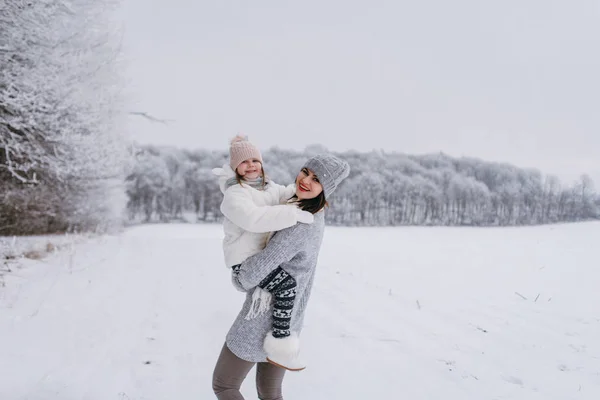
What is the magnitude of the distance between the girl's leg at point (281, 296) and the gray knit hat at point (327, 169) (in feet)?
1.49

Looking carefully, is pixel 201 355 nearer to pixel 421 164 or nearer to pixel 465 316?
pixel 465 316

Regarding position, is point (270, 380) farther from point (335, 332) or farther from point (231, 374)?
point (335, 332)

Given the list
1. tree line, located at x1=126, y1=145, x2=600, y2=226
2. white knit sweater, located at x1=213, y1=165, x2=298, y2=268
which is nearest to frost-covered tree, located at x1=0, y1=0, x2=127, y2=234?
white knit sweater, located at x1=213, y1=165, x2=298, y2=268

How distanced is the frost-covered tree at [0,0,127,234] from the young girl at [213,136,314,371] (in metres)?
5.67

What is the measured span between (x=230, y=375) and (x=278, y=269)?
2.01 ft

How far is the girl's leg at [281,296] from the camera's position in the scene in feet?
5.84

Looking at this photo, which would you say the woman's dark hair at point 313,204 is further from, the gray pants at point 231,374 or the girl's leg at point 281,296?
the gray pants at point 231,374

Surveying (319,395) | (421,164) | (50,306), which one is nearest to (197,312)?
(50,306)

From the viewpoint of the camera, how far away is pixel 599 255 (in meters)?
8.28

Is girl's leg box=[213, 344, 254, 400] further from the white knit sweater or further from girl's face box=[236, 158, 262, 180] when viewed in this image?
girl's face box=[236, 158, 262, 180]

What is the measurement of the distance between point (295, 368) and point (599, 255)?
9.25 meters

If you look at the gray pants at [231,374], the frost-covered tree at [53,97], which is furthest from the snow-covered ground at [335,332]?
the frost-covered tree at [53,97]

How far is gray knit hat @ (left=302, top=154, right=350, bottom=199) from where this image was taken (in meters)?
1.83

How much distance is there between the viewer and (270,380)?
1.97 m
